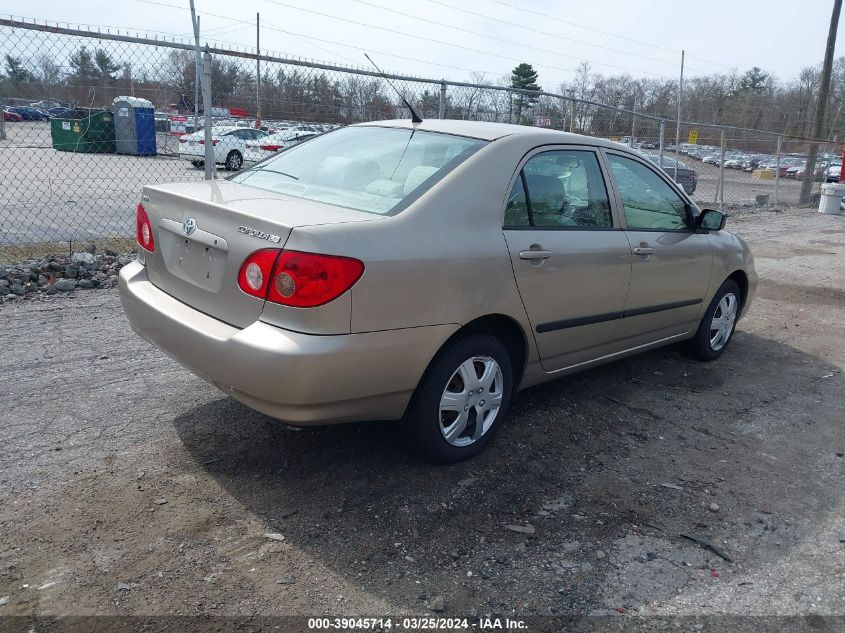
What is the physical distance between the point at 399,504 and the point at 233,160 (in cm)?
763

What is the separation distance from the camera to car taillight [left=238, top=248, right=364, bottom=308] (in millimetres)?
2795

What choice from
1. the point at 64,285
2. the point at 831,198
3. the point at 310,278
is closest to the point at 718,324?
the point at 310,278

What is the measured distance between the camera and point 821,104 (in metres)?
22.4

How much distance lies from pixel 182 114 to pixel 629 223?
16.8ft

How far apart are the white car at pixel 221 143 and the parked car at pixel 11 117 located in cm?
166

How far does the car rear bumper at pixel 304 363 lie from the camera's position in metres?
2.79

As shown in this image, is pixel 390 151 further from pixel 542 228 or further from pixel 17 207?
pixel 17 207

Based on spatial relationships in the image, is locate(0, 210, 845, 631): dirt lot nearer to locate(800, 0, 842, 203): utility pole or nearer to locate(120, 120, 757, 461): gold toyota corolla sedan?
locate(120, 120, 757, 461): gold toyota corolla sedan

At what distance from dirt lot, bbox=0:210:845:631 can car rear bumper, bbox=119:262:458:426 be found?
48cm

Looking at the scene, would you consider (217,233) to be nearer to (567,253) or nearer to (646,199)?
(567,253)

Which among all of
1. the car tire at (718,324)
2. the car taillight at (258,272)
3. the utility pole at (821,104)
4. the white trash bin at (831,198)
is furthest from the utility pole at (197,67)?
the utility pole at (821,104)

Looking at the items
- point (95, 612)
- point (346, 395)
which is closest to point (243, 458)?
point (346, 395)

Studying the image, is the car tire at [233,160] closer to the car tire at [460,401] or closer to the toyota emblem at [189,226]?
the toyota emblem at [189,226]

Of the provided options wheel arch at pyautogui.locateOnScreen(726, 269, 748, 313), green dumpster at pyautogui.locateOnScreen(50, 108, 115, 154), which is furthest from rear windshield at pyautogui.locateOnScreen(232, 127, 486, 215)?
green dumpster at pyautogui.locateOnScreen(50, 108, 115, 154)
